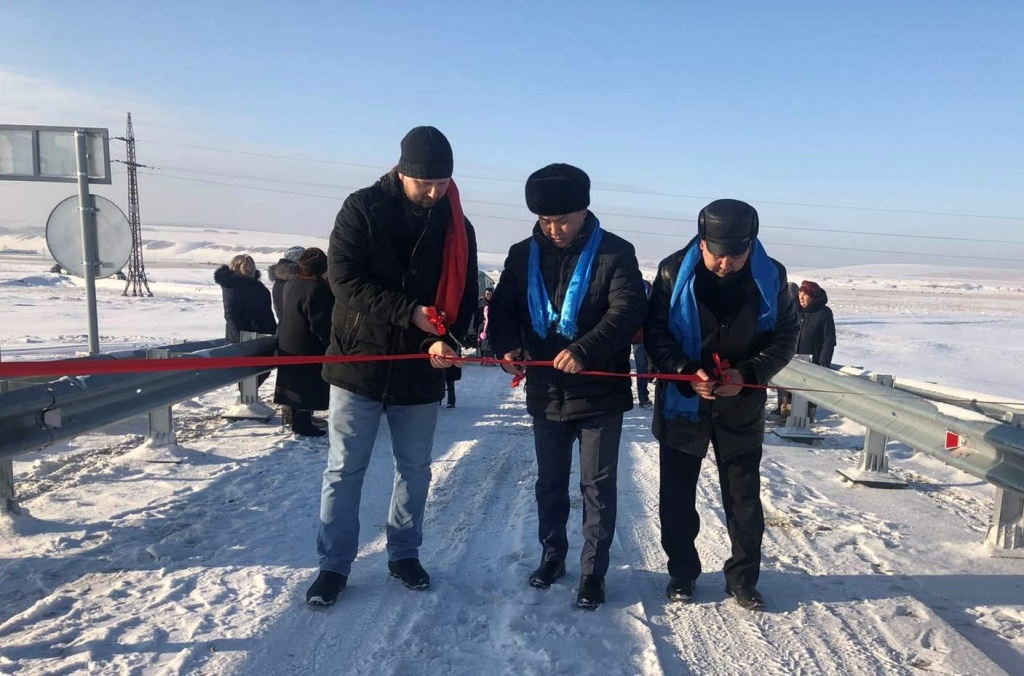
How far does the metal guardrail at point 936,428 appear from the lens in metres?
3.85

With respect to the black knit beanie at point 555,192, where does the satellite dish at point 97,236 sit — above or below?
below

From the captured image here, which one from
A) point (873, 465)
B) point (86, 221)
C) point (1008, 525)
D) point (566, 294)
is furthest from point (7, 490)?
point (873, 465)

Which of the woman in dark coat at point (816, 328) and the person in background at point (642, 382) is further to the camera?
the woman in dark coat at point (816, 328)

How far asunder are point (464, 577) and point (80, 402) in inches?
96.9

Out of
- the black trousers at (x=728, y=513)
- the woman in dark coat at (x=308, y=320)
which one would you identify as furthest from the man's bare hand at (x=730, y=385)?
the woman in dark coat at (x=308, y=320)

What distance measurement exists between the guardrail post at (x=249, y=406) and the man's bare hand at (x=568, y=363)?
5030mm

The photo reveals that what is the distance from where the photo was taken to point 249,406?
7.77 metres

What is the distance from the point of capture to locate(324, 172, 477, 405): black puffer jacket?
3.52m

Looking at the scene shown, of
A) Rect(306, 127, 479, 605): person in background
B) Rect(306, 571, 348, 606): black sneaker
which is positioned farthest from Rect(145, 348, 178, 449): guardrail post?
Rect(306, 571, 348, 606): black sneaker

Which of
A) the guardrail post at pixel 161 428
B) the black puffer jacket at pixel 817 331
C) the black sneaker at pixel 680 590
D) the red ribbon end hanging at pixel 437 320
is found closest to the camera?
the red ribbon end hanging at pixel 437 320

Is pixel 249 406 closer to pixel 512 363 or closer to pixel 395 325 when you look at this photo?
pixel 395 325

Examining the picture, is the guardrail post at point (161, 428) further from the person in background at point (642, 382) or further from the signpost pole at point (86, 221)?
the person in background at point (642, 382)

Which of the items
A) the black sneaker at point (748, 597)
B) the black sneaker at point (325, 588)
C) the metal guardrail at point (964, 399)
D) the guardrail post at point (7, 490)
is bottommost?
the black sneaker at point (748, 597)

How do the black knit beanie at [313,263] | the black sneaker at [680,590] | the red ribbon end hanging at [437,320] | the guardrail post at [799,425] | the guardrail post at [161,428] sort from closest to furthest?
1. the red ribbon end hanging at [437,320]
2. the black sneaker at [680,590]
3. the guardrail post at [161,428]
4. the black knit beanie at [313,263]
5. the guardrail post at [799,425]
